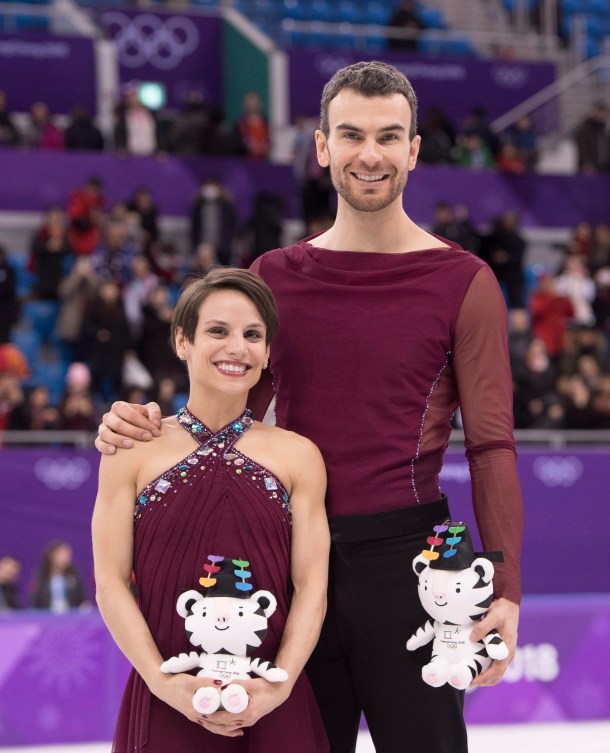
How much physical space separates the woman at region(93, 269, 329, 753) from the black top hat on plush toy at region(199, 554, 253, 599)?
0.08 metres

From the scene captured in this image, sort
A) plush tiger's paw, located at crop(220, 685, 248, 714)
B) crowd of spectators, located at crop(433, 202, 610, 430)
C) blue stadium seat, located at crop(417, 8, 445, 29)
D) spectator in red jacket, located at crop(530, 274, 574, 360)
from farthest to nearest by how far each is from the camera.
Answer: blue stadium seat, located at crop(417, 8, 445, 29) < spectator in red jacket, located at crop(530, 274, 574, 360) < crowd of spectators, located at crop(433, 202, 610, 430) < plush tiger's paw, located at crop(220, 685, 248, 714)

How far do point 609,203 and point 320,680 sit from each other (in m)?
14.3

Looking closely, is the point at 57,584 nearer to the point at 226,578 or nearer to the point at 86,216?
the point at 86,216

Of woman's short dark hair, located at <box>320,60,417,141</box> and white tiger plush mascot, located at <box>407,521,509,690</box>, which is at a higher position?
woman's short dark hair, located at <box>320,60,417,141</box>

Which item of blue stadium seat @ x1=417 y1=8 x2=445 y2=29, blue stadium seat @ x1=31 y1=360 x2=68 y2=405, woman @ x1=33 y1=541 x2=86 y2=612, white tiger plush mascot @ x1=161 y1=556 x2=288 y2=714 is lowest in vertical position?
woman @ x1=33 y1=541 x2=86 y2=612

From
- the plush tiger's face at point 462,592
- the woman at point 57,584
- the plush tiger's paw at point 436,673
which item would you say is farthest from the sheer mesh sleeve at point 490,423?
the woman at point 57,584

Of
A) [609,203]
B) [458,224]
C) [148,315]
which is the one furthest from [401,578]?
[609,203]

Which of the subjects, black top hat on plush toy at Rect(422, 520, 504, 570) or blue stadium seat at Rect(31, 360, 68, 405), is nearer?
black top hat on plush toy at Rect(422, 520, 504, 570)

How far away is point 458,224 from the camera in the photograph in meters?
14.5

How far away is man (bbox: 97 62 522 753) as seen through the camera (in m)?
3.44

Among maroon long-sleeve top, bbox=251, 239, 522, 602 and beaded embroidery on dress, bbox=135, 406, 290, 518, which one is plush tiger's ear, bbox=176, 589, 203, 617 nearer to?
beaded embroidery on dress, bbox=135, 406, 290, 518

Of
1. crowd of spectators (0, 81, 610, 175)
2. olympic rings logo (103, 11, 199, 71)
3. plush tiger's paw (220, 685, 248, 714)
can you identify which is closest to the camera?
plush tiger's paw (220, 685, 248, 714)

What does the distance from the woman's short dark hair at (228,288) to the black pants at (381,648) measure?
54 cm

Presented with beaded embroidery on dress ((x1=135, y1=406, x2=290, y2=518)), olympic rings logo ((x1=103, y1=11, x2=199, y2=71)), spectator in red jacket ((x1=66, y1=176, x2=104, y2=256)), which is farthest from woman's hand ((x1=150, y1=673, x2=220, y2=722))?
olympic rings logo ((x1=103, y1=11, x2=199, y2=71))
